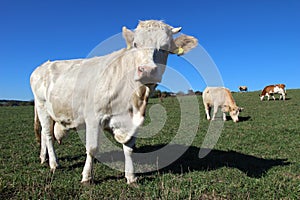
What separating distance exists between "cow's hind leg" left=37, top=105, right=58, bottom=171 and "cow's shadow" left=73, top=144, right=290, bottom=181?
1273 mm

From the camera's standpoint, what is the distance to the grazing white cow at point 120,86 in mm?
4602

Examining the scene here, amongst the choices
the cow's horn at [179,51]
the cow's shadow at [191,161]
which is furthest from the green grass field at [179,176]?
the cow's horn at [179,51]

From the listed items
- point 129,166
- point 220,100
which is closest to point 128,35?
point 129,166

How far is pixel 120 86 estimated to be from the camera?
486 cm

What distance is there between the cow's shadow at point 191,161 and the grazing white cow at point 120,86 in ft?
4.40

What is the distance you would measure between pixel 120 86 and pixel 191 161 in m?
3.08

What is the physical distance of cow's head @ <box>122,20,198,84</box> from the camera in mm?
4219

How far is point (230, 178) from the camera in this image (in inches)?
210

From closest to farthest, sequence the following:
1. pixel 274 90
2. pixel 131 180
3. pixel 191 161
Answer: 1. pixel 131 180
2. pixel 191 161
3. pixel 274 90

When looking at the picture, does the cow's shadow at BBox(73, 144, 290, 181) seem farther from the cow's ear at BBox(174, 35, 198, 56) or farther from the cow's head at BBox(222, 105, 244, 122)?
the cow's head at BBox(222, 105, 244, 122)

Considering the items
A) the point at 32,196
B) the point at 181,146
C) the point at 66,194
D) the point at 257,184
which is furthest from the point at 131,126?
the point at 181,146

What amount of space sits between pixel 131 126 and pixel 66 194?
5.03ft

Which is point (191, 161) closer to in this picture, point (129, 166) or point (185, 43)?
point (129, 166)

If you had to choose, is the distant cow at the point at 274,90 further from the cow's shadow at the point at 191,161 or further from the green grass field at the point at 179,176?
the cow's shadow at the point at 191,161
